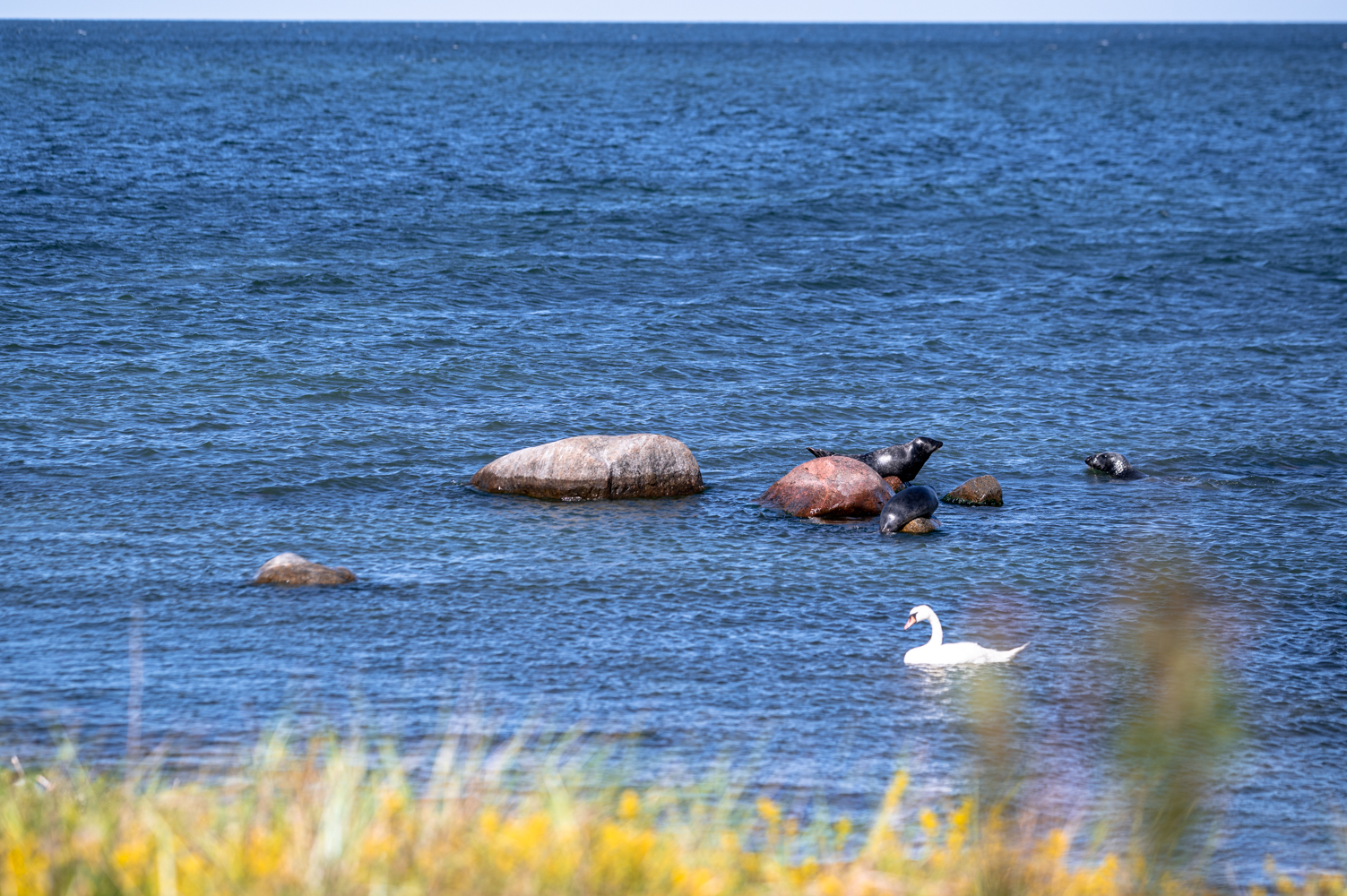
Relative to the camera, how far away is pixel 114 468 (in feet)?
43.5

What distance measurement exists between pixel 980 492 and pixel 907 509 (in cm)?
114

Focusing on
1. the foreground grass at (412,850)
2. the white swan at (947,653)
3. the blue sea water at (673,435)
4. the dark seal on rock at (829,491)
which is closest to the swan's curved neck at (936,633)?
the white swan at (947,653)

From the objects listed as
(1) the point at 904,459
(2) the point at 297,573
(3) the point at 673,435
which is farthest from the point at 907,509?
(2) the point at 297,573

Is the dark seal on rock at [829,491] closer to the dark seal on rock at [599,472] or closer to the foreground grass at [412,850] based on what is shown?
the dark seal on rock at [599,472]

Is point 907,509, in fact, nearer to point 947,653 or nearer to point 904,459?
point 904,459

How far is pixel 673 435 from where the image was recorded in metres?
15.2

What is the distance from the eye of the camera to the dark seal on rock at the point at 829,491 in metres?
12.7

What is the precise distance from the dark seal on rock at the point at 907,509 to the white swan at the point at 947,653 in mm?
3080

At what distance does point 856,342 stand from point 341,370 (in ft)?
25.0

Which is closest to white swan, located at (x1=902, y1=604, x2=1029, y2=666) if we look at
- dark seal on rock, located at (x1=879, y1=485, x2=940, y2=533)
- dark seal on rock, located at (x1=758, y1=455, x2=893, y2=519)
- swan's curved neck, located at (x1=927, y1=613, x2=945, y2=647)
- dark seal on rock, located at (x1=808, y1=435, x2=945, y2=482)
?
swan's curved neck, located at (x1=927, y1=613, x2=945, y2=647)

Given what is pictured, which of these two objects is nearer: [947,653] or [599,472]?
[947,653]

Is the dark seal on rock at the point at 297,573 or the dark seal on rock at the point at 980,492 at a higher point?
the dark seal on rock at the point at 297,573

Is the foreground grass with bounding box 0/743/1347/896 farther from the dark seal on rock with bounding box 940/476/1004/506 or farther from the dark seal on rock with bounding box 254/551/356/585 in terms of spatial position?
the dark seal on rock with bounding box 940/476/1004/506

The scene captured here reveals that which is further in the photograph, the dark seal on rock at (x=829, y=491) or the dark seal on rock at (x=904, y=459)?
the dark seal on rock at (x=904, y=459)
